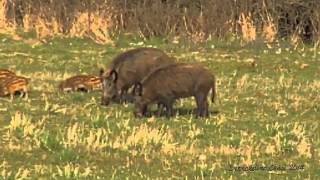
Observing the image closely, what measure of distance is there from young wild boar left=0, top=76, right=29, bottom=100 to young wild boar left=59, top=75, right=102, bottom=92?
1181mm

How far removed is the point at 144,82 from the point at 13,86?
10.4 ft

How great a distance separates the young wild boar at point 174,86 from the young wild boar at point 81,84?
3.24m

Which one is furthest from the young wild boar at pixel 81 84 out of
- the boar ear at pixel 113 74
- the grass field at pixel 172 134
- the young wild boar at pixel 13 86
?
the boar ear at pixel 113 74

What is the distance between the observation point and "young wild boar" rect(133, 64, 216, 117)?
1359cm

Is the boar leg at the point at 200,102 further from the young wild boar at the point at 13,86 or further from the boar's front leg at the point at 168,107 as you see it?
the young wild boar at the point at 13,86

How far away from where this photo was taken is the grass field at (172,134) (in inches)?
387

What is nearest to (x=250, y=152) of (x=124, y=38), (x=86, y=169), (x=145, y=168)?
(x=145, y=168)

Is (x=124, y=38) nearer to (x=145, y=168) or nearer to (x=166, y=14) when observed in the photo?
(x=166, y=14)

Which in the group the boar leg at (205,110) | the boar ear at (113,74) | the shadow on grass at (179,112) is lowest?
the shadow on grass at (179,112)

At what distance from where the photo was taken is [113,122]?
42.7 ft

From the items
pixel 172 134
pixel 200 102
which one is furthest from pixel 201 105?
pixel 172 134

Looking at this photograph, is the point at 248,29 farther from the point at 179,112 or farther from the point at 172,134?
the point at 172,134

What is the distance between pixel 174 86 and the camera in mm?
13578

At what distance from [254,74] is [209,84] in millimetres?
7218
